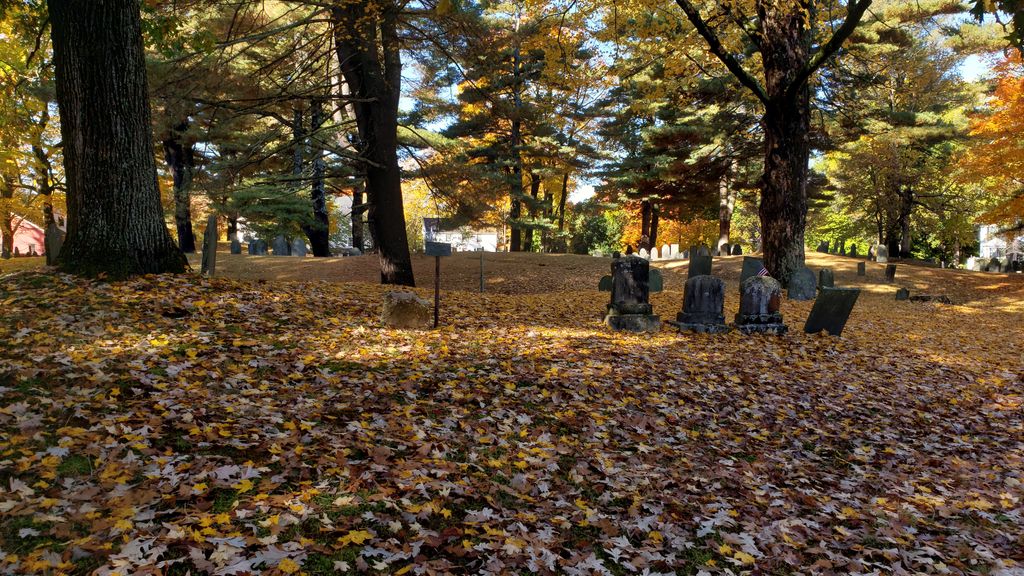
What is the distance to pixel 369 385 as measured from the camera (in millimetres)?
5297

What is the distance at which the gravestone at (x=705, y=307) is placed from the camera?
9.49 metres

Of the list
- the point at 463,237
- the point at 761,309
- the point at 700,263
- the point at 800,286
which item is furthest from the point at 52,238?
the point at 463,237

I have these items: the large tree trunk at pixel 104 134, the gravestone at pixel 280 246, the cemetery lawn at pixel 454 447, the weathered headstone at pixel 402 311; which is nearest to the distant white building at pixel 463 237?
the gravestone at pixel 280 246

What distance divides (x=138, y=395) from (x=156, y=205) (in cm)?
357

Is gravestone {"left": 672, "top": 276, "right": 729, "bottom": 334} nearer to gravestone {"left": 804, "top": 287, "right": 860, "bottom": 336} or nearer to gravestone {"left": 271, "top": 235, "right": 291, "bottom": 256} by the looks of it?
gravestone {"left": 804, "top": 287, "right": 860, "bottom": 336}

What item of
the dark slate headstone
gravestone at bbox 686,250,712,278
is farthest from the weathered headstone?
the dark slate headstone

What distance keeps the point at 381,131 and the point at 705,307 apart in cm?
799

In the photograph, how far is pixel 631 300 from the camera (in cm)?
944

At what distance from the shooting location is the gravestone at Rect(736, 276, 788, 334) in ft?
31.8

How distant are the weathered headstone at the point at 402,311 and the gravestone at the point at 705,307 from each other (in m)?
4.69

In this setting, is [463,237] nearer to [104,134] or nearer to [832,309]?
[832,309]

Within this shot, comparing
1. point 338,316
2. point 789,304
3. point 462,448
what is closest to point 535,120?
point 789,304

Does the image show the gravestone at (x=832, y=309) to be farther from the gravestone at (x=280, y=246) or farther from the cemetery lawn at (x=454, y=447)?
the gravestone at (x=280, y=246)

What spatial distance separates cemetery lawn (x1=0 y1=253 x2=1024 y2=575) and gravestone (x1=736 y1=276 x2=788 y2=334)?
1.18 metres
